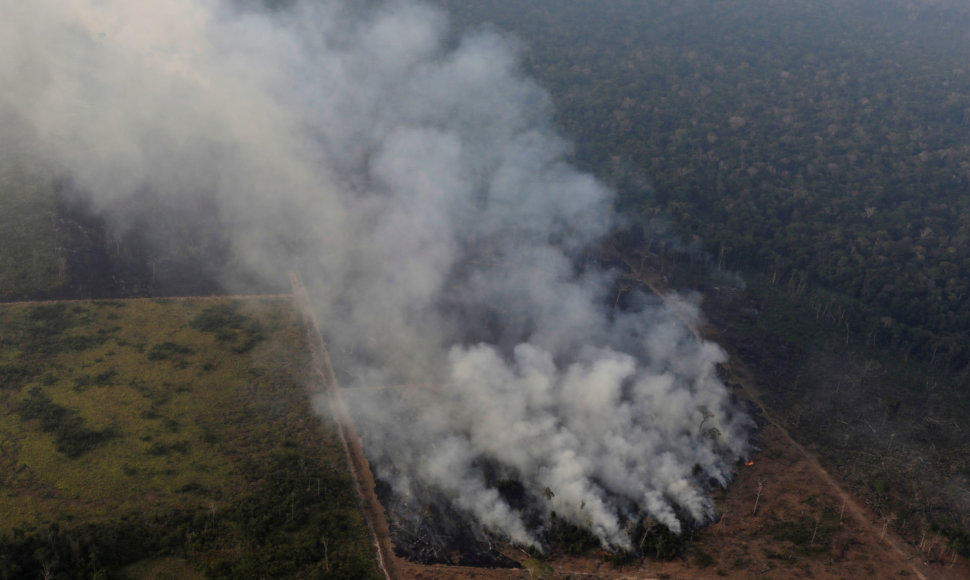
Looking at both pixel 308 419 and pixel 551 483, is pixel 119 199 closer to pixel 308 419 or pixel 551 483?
pixel 308 419

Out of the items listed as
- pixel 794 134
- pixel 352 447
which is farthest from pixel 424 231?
pixel 794 134

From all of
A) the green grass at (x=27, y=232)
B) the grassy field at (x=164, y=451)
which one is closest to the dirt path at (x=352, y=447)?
the grassy field at (x=164, y=451)

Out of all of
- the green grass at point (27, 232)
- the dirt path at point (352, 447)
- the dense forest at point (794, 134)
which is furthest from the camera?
the dense forest at point (794, 134)

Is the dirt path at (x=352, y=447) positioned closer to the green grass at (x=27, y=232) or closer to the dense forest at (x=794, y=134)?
the green grass at (x=27, y=232)

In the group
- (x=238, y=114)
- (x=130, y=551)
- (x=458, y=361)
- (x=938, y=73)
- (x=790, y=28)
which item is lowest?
(x=130, y=551)

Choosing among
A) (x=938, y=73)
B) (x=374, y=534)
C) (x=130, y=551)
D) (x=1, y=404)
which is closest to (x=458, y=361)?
(x=374, y=534)

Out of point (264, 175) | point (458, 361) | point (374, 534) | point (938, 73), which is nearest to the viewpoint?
point (374, 534)

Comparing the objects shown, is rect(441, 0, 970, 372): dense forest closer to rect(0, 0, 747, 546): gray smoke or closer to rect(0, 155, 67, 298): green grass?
rect(0, 0, 747, 546): gray smoke
